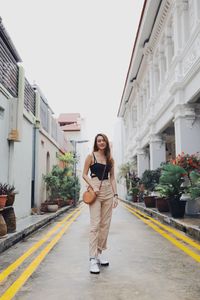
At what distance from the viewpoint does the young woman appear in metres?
4.25

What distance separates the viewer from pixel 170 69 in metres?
12.0

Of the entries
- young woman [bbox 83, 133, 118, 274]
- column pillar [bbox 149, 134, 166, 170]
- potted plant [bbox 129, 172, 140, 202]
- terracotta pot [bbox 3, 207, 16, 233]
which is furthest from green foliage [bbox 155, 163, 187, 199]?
potted plant [bbox 129, 172, 140, 202]

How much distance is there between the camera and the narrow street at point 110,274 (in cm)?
318

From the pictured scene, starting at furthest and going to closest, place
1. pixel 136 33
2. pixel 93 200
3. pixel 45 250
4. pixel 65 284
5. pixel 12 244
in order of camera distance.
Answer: pixel 136 33, pixel 12 244, pixel 45 250, pixel 93 200, pixel 65 284

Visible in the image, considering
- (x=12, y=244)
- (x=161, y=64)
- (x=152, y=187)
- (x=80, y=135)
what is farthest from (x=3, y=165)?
(x=80, y=135)

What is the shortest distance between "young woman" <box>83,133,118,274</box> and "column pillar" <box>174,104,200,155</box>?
6.54 meters

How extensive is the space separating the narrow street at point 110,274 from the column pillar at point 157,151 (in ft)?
32.5

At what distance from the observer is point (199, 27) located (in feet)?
29.4

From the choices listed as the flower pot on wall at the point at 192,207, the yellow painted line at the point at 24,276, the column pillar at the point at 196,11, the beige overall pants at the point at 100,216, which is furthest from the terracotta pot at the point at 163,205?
the beige overall pants at the point at 100,216

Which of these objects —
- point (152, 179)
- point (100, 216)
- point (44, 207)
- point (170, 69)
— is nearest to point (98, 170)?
point (100, 216)

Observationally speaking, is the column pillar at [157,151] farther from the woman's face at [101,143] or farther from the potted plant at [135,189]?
the woman's face at [101,143]

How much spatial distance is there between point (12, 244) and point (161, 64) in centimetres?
1118

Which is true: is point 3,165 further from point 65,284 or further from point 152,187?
point 152,187

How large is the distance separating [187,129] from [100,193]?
7064mm
